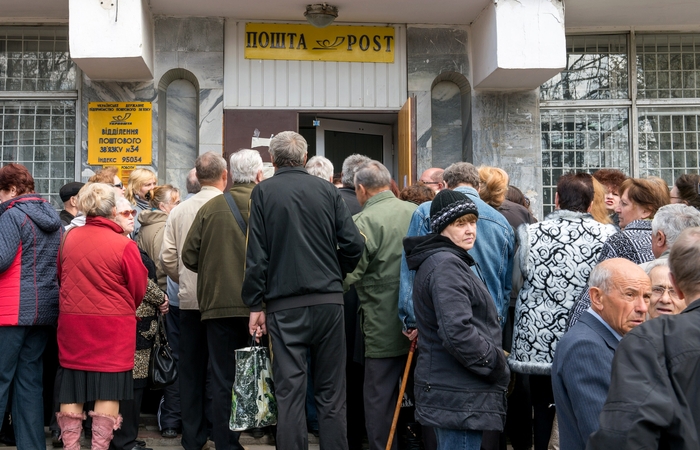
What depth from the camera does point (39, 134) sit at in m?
9.51

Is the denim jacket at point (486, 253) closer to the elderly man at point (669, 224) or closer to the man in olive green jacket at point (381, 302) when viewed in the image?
the man in olive green jacket at point (381, 302)

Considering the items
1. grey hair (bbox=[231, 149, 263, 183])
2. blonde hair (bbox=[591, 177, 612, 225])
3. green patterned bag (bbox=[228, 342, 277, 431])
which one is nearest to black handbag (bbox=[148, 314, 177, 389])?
green patterned bag (bbox=[228, 342, 277, 431])

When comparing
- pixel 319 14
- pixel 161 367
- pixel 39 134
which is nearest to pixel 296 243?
pixel 161 367

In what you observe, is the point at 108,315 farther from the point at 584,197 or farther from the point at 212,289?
the point at 584,197

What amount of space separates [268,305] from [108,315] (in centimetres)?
111

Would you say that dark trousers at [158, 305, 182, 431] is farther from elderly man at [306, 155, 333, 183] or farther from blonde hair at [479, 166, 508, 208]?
blonde hair at [479, 166, 508, 208]

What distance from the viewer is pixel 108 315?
5094 millimetres

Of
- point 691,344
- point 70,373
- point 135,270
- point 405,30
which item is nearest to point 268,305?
point 135,270

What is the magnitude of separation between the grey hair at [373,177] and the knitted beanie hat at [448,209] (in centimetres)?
126

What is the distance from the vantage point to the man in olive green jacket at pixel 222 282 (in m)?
5.13

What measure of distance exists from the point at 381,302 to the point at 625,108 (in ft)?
19.4

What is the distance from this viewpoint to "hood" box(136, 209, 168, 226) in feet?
20.5

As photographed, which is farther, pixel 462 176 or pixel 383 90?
pixel 383 90

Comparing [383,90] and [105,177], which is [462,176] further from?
[383,90]
